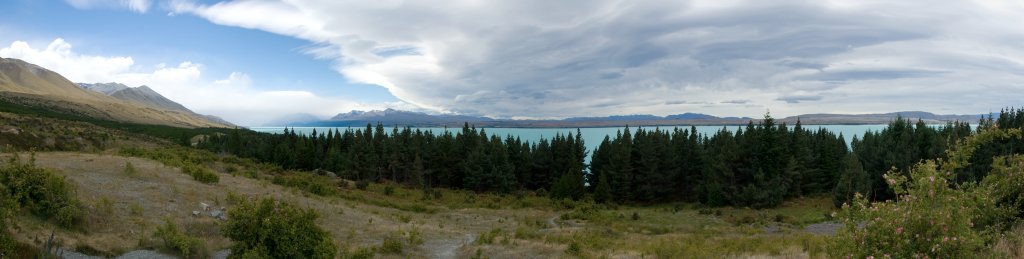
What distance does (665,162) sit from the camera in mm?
66688

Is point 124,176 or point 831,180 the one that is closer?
point 124,176

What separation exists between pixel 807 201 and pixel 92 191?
62353mm

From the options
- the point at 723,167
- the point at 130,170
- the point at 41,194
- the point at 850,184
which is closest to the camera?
the point at 41,194

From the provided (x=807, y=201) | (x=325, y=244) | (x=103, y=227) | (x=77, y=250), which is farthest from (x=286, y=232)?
(x=807, y=201)

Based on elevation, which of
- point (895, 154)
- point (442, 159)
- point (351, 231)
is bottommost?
point (442, 159)

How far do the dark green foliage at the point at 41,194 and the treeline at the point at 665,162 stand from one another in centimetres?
5122

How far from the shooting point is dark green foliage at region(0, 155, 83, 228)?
14359 millimetres

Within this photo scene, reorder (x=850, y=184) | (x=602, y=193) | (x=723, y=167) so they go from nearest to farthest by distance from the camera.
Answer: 1. (x=850, y=184)
2. (x=723, y=167)
3. (x=602, y=193)

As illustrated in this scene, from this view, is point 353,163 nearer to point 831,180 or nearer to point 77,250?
point 77,250

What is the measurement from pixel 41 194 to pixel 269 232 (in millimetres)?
9478

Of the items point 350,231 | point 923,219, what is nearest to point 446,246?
point 350,231

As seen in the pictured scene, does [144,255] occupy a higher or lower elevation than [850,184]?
higher

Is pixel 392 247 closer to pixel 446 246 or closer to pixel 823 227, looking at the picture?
pixel 446 246

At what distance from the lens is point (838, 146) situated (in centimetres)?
7869
